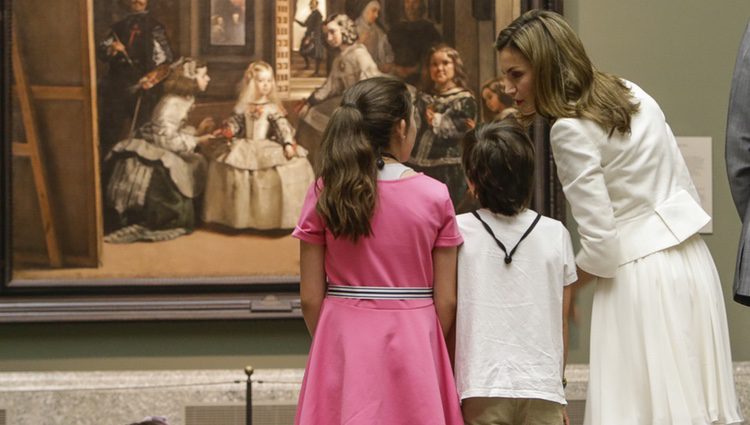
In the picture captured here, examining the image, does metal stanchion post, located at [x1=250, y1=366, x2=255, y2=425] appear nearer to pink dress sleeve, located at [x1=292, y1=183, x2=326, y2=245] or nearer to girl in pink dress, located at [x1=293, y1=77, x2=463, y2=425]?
girl in pink dress, located at [x1=293, y1=77, x2=463, y2=425]

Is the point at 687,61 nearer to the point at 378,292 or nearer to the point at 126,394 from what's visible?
the point at 378,292

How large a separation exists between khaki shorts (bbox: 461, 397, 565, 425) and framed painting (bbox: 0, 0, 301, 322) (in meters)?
3.19

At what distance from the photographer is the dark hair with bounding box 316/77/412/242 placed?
3.77 meters

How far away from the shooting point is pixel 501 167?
12.9ft

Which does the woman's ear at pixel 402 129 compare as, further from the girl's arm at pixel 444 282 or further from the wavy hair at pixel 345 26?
the wavy hair at pixel 345 26

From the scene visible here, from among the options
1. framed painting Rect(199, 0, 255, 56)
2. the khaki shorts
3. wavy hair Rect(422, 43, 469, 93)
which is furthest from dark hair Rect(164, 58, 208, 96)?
the khaki shorts

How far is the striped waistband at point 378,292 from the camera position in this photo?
3.83 meters

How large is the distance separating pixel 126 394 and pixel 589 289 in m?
3.26

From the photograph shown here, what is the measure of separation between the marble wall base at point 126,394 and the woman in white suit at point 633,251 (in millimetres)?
3307

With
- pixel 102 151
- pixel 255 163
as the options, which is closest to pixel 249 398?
pixel 255 163

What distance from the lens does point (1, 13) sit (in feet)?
22.4

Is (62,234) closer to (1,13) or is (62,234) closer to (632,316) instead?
(1,13)

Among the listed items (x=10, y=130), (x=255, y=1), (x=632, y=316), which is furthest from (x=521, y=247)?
(x=10, y=130)

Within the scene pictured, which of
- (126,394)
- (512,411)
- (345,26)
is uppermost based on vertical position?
(345,26)
